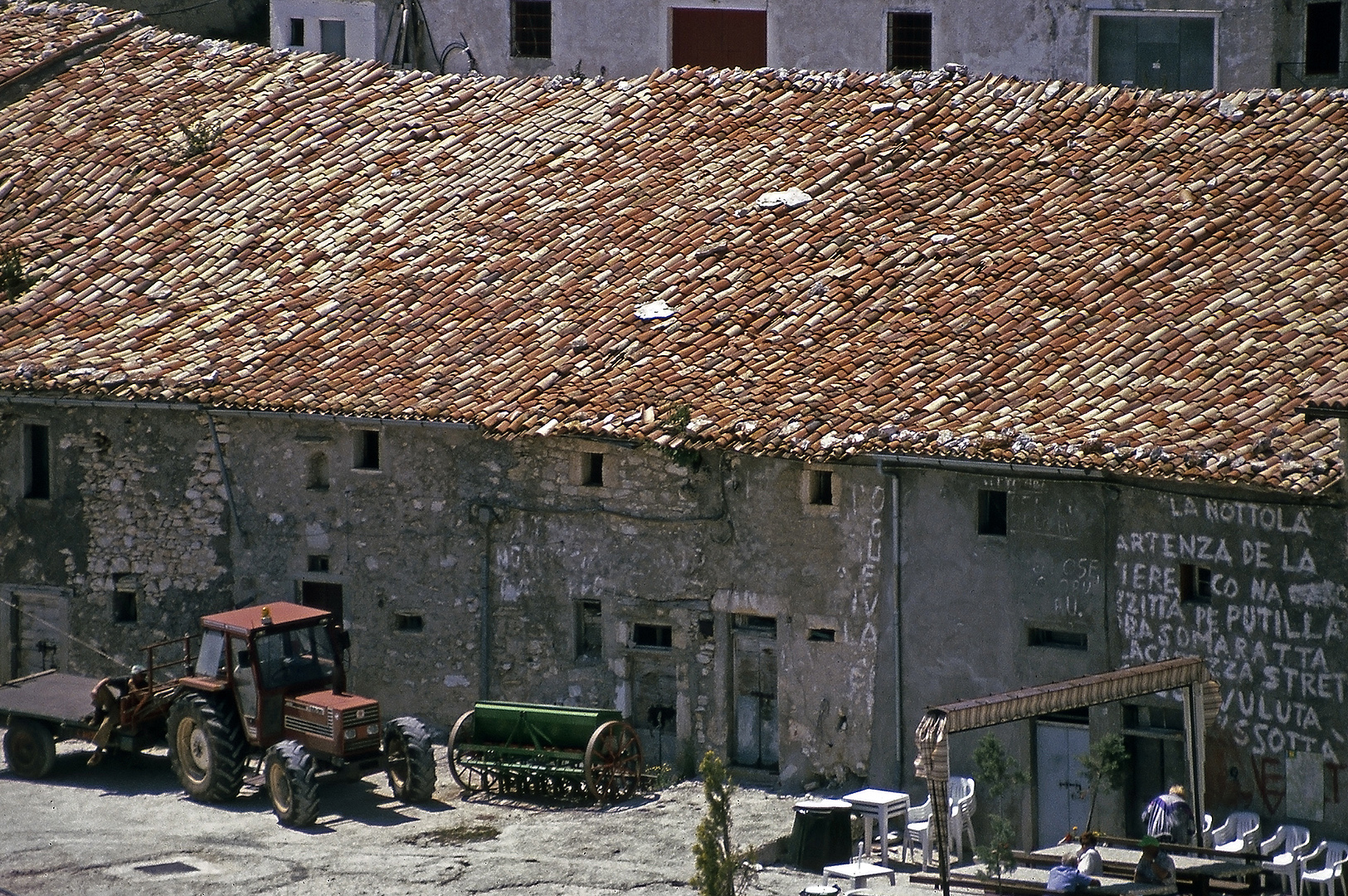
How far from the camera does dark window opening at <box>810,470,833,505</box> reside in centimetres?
2078

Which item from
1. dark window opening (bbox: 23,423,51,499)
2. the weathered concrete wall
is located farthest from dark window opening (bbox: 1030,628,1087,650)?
the weathered concrete wall

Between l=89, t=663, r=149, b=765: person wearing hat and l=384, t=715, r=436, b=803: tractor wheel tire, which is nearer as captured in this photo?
l=384, t=715, r=436, b=803: tractor wheel tire

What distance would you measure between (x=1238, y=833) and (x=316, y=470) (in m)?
10.2

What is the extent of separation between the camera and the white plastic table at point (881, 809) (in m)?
18.8

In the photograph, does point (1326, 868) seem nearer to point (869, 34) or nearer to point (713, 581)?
point (713, 581)

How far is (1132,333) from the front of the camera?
2050 cm

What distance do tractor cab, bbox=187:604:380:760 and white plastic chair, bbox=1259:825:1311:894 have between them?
7901mm

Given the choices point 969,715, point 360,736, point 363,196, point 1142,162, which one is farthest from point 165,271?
point 969,715

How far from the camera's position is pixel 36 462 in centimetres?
2417

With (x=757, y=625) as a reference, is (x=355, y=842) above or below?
below

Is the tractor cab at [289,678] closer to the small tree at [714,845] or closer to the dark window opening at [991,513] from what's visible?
the small tree at [714,845]

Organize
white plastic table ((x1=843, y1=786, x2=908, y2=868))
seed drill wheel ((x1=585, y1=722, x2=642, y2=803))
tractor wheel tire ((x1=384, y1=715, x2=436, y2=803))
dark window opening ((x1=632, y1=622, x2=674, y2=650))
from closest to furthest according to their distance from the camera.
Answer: white plastic table ((x1=843, y1=786, x2=908, y2=868)) → tractor wheel tire ((x1=384, y1=715, x2=436, y2=803)) → seed drill wheel ((x1=585, y1=722, x2=642, y2=803)) → dark window opening ((x1=632, y1=622, x2=674, y2=650))

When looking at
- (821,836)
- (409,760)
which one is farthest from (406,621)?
(821,836)

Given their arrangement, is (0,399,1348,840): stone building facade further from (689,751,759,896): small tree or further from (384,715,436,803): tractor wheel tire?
(689,751,759,896): small tree
